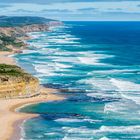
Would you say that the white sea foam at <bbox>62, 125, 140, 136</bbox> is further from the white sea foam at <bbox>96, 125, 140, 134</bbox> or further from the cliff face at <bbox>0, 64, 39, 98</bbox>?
the cliff face at <bbox>0, 64, 39, 98</bbox>

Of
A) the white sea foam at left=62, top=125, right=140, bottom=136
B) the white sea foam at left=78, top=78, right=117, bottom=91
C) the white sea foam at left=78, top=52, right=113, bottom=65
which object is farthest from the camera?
the white sea foam at left=78, top=52, right=113, bottom=65


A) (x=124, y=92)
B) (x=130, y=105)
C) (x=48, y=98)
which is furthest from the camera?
(x=124, y=92)

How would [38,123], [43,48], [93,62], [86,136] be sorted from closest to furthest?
[86,136], [38,123], [93,62], [43,48]

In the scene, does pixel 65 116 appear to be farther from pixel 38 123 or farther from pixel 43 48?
pixel 43 48

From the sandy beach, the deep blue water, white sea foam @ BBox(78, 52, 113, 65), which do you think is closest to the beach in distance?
the deep blue water

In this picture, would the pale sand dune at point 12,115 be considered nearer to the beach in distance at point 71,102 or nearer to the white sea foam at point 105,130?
the beach in distance at point 71,102

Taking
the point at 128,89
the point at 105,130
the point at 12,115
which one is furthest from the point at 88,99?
the point at 105,130

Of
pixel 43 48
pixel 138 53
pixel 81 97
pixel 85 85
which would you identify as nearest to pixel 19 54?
pixel 43 48
